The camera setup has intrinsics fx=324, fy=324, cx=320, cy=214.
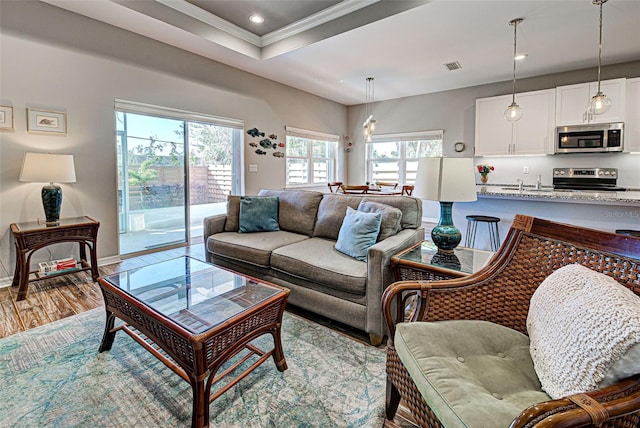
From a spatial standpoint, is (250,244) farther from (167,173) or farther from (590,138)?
(590,138)

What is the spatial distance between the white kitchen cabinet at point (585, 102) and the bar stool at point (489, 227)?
236cm

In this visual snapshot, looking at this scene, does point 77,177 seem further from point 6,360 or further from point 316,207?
point 316,207

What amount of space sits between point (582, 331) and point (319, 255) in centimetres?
173

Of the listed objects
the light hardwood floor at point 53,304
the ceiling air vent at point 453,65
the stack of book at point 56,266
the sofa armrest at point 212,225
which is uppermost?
the ceiling air vent at point 453,65

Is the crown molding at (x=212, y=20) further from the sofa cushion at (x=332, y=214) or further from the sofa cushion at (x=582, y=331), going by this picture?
the sofa cushion at (x=582, y=331)

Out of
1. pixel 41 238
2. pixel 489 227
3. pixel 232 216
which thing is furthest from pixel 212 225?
pixel 489 227

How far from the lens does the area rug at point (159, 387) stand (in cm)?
149

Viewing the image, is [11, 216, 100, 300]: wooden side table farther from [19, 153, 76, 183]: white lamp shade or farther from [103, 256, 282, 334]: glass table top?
[103, 256, 282, 334]: glass table top

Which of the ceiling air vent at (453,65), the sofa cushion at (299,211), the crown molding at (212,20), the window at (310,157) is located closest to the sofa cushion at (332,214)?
the sofa cushion at (299,211)

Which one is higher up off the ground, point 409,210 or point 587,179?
point 587,179

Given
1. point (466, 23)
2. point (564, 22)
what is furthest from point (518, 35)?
point (466, 23)

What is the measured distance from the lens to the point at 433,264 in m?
2.03

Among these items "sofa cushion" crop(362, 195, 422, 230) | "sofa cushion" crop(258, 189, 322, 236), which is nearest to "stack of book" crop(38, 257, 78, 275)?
"sofa cushion" crop(258, 189, 322, 236)

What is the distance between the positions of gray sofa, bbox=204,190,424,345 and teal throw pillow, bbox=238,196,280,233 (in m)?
0.08
